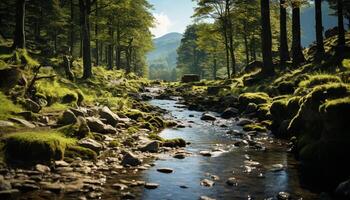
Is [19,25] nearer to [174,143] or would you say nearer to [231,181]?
[174,143]

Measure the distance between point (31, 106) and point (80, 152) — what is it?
460cm

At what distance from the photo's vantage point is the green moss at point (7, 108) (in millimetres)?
13372

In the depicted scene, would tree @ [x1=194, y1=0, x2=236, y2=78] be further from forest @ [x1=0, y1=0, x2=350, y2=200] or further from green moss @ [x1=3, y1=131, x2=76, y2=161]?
green moss @ [x1=3, y1=131, x2=76, y2=161]

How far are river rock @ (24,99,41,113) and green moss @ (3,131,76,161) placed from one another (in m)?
4.64

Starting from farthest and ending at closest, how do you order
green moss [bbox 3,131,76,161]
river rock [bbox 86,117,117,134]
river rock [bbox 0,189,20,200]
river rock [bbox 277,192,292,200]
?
river rock [bbox 86,117,117,134] < green moss [bbox 3,131,76,161] < river rock [bbox 277,192,292,200] < river rock [bbox 0,189,20,200]

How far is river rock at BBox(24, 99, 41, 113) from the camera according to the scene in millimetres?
15087

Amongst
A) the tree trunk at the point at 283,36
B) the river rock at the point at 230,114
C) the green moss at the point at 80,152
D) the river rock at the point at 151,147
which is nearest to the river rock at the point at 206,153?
the river rock at the point at 151,147

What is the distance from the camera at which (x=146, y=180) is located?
9961 millimetres

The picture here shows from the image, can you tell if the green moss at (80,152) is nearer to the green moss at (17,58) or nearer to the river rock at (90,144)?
the river rock at (90,144)

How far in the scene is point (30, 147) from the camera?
10.2 metres

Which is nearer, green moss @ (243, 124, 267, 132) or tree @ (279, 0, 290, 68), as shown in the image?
green moss @ (243, 124, 267, 132)

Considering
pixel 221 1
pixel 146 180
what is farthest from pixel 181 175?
pixel 221 1

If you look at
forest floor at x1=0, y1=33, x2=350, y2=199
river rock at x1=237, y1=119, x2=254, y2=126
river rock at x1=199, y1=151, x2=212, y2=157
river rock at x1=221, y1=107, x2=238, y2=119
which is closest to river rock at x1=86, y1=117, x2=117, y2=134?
forest floor at x1=0, y1=33, x2=350, y2=199

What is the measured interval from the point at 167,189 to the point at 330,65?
638 inches
